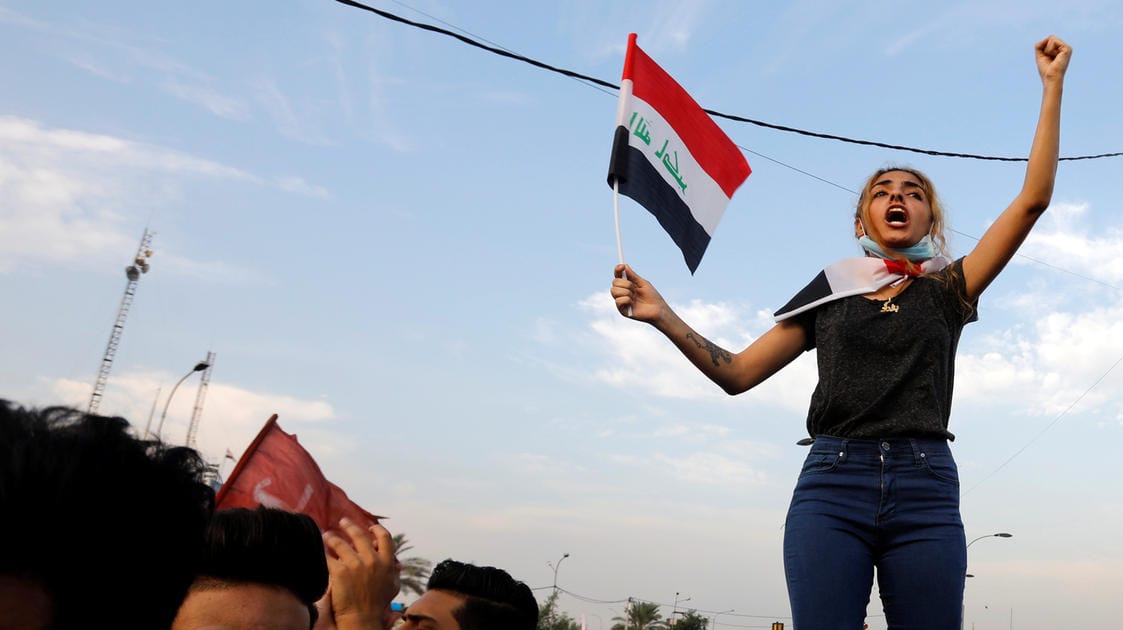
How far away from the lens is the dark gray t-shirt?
3.15 m

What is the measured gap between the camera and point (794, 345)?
3.57 meters

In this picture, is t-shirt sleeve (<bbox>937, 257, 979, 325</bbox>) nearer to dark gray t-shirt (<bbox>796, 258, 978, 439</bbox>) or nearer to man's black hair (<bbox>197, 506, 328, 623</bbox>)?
dark gray t-shirt (<bbox>796, 258, 978, 439</bbox>)

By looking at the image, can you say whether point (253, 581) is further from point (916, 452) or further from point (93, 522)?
point (916, 452)

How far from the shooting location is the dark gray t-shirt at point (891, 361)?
10.3ft

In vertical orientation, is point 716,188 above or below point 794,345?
above

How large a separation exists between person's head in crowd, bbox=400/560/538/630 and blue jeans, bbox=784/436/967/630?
3.08 feet

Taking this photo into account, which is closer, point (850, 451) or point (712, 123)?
point (850, 451)

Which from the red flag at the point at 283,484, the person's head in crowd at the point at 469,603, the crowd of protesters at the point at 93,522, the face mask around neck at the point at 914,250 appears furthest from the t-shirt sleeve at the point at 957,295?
the crowd of protesters at the point at 93,522

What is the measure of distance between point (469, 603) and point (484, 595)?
54mm

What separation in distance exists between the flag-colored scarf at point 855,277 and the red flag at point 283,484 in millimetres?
1569

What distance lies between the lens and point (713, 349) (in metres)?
3.49

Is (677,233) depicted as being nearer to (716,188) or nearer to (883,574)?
(716,188)

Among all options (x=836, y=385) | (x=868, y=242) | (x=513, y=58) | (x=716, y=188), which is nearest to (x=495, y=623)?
(x=836, y=385)

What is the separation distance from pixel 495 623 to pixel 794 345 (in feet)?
4.38
